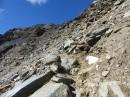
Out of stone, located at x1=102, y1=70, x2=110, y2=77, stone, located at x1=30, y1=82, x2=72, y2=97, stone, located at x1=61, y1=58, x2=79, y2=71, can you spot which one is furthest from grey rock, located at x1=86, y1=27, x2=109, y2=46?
stone, located at x1=30, y1=82, x2=72, y2=97

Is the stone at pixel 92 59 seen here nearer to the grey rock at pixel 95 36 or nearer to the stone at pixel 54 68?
the grey rock at pixel 95 36

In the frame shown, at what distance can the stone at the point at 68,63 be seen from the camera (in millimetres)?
9514

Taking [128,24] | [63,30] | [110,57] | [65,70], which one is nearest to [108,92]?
[110,57]

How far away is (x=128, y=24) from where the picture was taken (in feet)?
31.8

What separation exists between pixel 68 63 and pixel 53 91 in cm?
149

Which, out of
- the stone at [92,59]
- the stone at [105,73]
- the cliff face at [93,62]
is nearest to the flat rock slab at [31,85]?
the cliff face at [93,62]

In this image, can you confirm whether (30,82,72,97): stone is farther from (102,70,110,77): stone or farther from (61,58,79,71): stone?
(102,70,110,77): stone

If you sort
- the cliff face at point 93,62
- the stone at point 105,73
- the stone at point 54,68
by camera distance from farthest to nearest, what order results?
the stone at point 54,68, the stone at point 105,73, the cliff face at point 93,62

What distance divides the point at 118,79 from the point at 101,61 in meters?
1.15

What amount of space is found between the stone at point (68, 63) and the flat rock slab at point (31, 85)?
488 mm

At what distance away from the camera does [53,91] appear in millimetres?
8453

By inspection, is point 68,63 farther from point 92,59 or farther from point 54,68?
point 92,59

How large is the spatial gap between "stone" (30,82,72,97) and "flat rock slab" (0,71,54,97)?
0.82 ft

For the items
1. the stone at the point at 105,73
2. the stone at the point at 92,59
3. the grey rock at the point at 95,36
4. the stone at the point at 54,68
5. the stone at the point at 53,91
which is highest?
the grey rock at the point at 95,36
